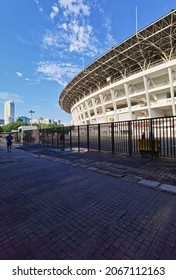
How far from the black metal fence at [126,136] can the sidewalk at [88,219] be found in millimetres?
4232

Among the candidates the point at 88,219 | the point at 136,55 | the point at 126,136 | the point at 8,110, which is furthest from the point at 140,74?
the point at 8,110

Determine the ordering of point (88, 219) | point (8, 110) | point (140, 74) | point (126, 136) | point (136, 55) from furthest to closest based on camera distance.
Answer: point (8, 110) < point (140, 74) < point (136, 55) < point (126, 136) < point (88, 219)

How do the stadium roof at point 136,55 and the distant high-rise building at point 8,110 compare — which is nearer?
the stadium roof at point 136,55

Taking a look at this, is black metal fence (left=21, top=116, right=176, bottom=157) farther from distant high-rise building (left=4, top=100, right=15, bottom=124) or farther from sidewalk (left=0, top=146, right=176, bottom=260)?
distant high-rise building (left=4, top=100, right=15, bottom=124)

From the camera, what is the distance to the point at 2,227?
9.02ft

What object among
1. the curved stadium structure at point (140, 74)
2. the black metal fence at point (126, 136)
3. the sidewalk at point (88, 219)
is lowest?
the sidewalk at point (88, 219)

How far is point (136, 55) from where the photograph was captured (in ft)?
111

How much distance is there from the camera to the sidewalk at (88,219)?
2.13m

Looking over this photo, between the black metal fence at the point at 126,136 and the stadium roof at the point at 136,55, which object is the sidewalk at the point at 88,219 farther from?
the stadium roof at the point at 136,55

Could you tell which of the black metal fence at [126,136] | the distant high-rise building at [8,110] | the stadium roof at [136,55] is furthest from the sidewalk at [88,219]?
the distant high-rise building at [8,110]

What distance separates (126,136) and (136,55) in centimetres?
3105

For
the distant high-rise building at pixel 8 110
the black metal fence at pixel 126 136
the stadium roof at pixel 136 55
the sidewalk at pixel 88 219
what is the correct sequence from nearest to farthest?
the sidewalk at pixel 88 219, the black metal fence at pixel 126 136, the stadium roof at pixel 136 55, the distant high-rise building at pixel 8 110

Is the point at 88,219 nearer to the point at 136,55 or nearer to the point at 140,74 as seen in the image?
the point at 140,74

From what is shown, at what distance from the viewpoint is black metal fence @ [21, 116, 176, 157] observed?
8.98 meters
